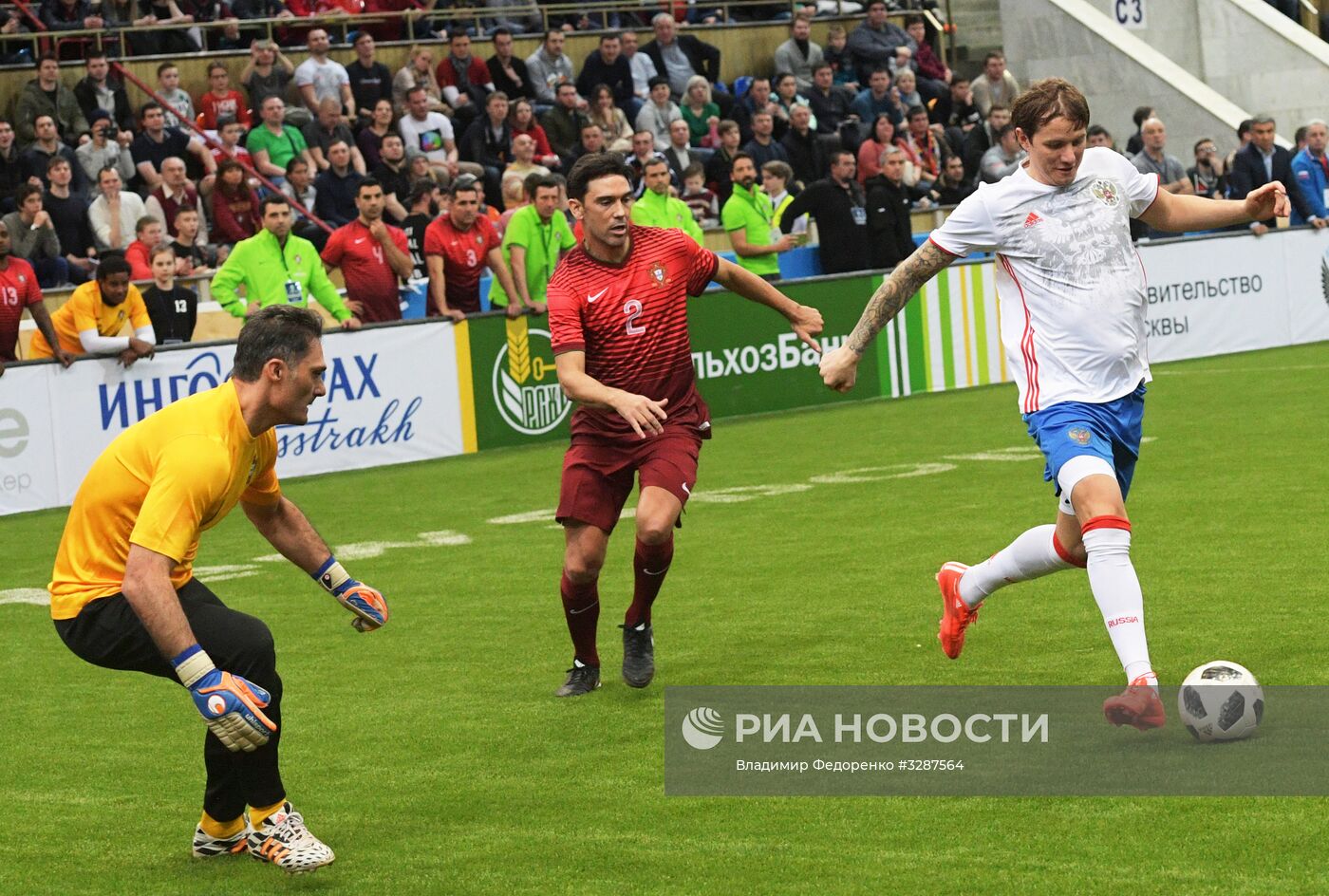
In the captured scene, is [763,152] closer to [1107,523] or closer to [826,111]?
[826,111]

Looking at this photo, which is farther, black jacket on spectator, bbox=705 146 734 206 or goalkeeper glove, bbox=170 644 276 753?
black jacket on spectator, bbox=705 146 734 206

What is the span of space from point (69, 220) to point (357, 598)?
13.6 metres

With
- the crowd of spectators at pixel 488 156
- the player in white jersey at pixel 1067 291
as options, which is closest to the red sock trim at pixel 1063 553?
the player in white jersey at pixel 1067 291

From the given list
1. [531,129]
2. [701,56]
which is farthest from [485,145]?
[701,56]

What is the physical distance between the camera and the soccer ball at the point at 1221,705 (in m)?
6.26

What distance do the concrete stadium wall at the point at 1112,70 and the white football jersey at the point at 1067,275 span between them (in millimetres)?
22319

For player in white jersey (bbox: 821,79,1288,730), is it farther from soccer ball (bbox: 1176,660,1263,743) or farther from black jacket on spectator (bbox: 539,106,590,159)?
black jacket on spectator (bbox: 539,106,590,159)

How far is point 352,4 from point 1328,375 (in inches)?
486

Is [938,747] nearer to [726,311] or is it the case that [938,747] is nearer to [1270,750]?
[1270,750]

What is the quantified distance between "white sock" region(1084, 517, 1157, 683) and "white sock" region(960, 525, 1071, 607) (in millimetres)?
575

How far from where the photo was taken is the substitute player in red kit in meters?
7.83

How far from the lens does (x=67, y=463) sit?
14.9m

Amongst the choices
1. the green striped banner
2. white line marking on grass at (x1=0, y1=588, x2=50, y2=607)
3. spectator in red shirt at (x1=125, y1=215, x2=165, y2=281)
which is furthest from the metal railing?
white line marking on grass at (x1=0, y1=588, x2=50, y2=607)

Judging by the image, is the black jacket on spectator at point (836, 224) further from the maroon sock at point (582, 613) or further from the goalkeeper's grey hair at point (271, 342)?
the goalkeeper's grey hair at point (271, 342)
